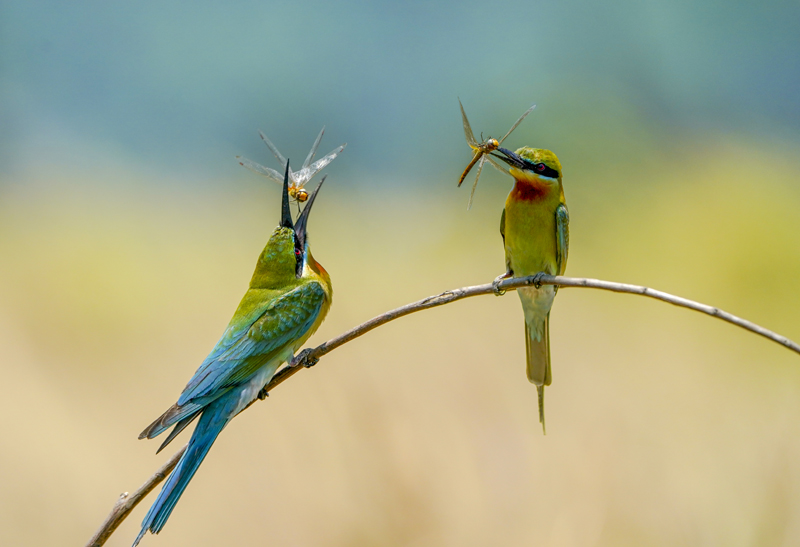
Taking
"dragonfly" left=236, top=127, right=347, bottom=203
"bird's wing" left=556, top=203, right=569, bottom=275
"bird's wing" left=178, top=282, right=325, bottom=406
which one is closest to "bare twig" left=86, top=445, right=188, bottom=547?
"bird's wing" left=178, top=282, right=325, bottom=406

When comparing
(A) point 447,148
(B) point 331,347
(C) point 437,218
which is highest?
(A) point 447,148

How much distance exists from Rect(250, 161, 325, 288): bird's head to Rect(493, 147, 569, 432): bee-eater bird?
0.64 m

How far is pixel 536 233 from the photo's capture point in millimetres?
1934

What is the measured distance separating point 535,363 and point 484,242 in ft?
4.97

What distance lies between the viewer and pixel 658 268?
126 inches

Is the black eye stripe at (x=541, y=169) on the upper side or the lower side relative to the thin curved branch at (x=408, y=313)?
upper

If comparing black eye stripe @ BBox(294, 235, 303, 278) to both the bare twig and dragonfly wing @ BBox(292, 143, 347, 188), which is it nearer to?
dragonfly wing @ BBox(292, 143, 347, 188)

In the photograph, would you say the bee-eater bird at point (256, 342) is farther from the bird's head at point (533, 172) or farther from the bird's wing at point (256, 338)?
the bird's head at point (533, 172)

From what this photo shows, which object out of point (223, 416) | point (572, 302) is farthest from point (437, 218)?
point (223, 416)

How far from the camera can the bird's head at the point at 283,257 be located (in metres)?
1.80

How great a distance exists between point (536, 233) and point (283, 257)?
805mm

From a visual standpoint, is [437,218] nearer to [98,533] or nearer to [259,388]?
[259,388]

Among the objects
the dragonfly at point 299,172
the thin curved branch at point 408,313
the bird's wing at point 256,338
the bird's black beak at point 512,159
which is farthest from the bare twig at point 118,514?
the bird's black beak at point 512,159

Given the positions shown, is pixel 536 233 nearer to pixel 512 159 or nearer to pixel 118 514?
pixel 512 159
